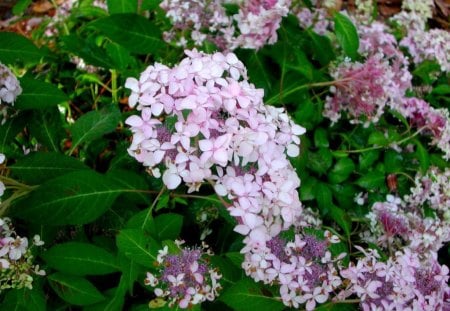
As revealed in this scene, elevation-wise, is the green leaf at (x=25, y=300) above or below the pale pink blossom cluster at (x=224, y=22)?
below

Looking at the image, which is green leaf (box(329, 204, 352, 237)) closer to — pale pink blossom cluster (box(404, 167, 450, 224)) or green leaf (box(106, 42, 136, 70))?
pale pink blossom cluster (box(404, 167, 450, 224))

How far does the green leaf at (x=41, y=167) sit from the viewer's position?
1.43m

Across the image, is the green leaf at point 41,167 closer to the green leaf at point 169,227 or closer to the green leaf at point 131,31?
the green leaf at point 169,227

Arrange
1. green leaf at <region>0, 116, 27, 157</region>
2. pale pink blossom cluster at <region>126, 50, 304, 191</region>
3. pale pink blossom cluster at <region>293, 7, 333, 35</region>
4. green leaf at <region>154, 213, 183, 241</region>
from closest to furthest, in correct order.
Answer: pale pink blossom cluster at <region>126, 50, 304, 191</region>, green leaf at <region>154, 213, 183, 241</region>, green leaf at <region>0, 116, 27, 157</region>, pale pink blossom cluster at <region>293, 7, 333, 35</region>

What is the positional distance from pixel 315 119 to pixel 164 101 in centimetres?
103

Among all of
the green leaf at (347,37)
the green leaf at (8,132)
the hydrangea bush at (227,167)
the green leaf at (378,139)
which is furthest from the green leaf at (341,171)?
the green leaf at (8,132)

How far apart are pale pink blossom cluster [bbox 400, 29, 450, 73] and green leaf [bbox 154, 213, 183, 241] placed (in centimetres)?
150

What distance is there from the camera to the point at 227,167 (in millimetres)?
1067

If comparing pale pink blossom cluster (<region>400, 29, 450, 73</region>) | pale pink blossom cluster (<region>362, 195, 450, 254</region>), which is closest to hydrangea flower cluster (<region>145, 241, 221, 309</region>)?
pale pink blossom cluster (<region>362, 195, 450, 254</region>)

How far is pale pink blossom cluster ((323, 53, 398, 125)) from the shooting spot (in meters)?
1.73

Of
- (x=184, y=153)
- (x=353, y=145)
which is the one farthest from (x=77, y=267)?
(x=353, y=145)

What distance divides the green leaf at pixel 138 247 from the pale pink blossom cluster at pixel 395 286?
466mm

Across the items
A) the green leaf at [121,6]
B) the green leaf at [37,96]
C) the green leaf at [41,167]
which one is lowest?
the green leaf at [41,167]

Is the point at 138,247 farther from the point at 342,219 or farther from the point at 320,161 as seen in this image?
the point at 320,161
